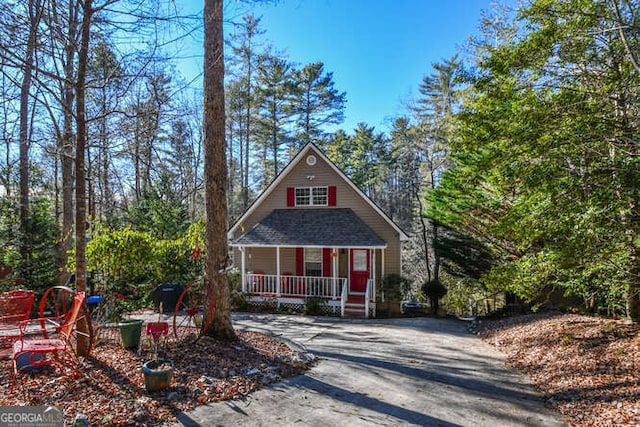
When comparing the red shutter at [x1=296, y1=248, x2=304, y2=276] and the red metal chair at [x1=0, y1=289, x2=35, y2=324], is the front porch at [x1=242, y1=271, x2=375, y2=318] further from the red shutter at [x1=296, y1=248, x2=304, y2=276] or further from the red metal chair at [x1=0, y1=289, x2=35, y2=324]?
the red metal chair at [x1=0, y1=289, x2=35, y2=324]

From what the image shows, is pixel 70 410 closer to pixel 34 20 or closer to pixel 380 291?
pixel 34 20

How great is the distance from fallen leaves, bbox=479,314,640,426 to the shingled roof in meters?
5.75

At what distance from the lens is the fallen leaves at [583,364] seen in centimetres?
401

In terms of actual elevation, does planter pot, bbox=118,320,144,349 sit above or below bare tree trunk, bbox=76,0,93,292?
below

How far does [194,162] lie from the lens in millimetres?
21016

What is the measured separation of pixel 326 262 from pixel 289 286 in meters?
1.97

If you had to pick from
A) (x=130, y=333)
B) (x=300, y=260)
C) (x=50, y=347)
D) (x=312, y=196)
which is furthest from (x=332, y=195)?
(x=50, y=347)

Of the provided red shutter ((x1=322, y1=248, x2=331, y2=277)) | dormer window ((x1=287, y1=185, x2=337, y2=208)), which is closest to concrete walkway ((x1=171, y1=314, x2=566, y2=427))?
red shutter ((x1=322, y1=248, x2=331, y2=277))

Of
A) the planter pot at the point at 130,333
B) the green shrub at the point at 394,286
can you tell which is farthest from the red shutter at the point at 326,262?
the planter pot at the point at 130,333

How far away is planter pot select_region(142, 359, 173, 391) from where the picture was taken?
3951mm

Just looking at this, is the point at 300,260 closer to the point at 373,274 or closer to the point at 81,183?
the point at 373,274

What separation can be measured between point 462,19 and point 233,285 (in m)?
13.9

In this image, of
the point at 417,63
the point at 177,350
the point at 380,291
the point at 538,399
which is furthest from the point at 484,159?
the point at 417,63

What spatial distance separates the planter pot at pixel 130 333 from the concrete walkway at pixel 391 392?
2.23 m
